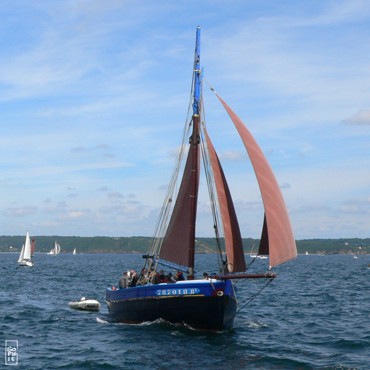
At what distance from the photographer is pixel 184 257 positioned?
3191cm

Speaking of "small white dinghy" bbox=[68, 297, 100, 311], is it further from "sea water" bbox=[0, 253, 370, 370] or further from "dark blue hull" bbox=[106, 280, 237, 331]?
"dark blue hull" bbox=[106, 280, 237, 331]

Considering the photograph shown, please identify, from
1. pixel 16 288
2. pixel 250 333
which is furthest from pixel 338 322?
pixel 16 288

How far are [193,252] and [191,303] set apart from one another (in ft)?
10.6

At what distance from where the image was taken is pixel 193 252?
1248 inches

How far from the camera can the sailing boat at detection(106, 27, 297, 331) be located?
27.6 metres

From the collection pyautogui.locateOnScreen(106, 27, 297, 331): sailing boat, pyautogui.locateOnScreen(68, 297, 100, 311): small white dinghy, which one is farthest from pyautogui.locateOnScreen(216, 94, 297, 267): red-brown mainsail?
pyautogui.locateOnScreen(68, 297, 100, 311): small white dinghy

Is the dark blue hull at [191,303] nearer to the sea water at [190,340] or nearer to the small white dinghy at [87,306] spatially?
the sea water at [190,340]

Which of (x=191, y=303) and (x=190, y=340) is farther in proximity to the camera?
(x=191, y=303)

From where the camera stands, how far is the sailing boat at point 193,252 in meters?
27.6

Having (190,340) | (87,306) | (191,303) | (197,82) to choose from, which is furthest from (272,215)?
(87,306)

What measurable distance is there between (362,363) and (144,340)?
9.52 meters

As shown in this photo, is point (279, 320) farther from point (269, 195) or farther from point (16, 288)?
point (16, 288)

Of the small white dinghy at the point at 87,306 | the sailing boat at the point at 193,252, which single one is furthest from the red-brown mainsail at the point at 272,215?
the small white dinghy at the point at 87,306

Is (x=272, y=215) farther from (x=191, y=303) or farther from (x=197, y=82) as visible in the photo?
(x=197, y=82)
